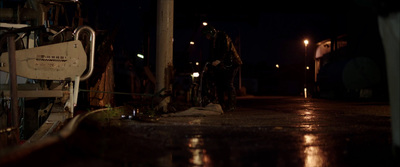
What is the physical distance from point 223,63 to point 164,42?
1996 millimetres

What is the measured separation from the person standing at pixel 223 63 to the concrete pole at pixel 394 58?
6.23m

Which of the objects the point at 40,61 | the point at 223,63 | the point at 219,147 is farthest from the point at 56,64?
the point at 223,63

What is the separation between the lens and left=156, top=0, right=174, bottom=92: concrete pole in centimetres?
763

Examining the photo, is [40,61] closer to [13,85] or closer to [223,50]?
[13,85]

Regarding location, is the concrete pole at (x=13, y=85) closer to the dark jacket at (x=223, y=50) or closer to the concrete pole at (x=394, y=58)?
the concrete pole at (x=394, y=58)

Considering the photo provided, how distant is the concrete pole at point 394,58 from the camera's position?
8.28ft

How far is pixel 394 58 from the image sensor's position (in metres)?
2.57

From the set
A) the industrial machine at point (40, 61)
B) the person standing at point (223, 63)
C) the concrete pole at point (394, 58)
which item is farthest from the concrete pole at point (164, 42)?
the concrete pole at point (394, 58)

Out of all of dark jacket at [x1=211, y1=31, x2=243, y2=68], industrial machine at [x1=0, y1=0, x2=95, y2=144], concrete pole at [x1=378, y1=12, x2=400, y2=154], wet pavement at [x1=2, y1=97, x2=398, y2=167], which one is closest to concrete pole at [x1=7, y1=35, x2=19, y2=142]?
industrial machine at [x1=0, y1=0, x2=95, y2=144]

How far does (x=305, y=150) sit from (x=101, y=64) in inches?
346

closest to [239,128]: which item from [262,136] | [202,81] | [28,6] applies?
[262,136]

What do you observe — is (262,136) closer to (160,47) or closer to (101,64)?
(160,47)

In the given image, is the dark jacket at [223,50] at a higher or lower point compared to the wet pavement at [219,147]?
higher

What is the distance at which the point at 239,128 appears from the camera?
4934 mm
